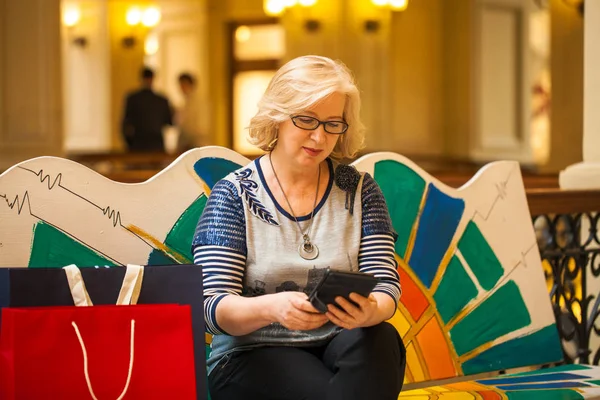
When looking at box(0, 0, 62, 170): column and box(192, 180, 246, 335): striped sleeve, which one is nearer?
box(192, 180, 246, 335): striped sleeve

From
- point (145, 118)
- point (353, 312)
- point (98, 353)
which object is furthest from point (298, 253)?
point (145, 118)

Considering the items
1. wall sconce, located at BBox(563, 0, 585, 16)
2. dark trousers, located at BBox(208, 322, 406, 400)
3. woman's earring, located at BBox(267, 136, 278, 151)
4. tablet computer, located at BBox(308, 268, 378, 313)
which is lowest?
dark trousers, located at BBox(208, 322, 406, 400)

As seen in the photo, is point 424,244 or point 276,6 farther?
point 276,6

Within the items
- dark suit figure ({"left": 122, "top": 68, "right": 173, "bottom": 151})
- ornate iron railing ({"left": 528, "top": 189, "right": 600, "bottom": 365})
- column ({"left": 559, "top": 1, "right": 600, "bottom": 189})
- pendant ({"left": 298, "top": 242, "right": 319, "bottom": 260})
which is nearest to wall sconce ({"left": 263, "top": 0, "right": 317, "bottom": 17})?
dark suit figure ({"left": 122, "top": 68, "right": 173, "bottom": 151})

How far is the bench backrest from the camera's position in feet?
8.70

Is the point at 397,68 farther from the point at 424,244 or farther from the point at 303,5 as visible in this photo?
the point at 424,244

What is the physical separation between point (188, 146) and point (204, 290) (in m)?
8.77

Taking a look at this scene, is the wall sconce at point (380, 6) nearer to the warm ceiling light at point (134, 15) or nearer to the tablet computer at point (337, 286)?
the warm ceiling light at point (134, 15)

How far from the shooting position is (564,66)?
30.0ft

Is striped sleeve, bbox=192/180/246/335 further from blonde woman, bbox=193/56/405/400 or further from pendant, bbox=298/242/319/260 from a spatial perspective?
pendant, bbox=298/242/319/260

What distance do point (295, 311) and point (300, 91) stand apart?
1.96 ft

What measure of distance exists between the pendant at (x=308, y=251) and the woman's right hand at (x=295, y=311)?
23 centimetres

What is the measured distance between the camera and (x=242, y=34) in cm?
1419

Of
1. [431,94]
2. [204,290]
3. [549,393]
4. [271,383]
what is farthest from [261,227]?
[431,94]
